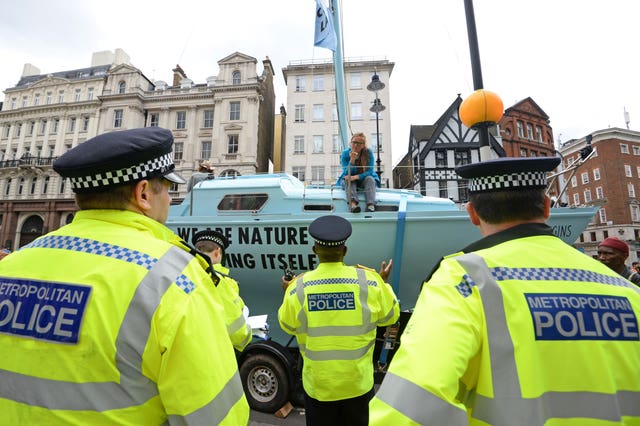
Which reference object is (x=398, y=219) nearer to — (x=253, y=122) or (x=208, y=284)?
(x=208, y=284)

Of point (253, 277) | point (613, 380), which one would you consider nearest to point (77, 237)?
point (613, 380)

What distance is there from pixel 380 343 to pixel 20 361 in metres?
4.89

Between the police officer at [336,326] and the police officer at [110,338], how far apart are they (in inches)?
63.1

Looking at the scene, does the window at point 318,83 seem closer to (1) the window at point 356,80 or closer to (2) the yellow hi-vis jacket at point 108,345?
(1) the window at point 356,80

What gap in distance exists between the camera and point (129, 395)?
1.00 m

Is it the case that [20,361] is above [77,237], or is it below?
below

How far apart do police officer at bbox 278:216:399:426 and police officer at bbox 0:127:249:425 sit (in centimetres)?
160

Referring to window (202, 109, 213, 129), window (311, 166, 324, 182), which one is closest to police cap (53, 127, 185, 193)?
window (311, 166, 324, 182)

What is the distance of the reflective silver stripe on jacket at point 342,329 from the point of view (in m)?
2.66

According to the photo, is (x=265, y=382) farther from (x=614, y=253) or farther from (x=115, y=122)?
(x=115, y=122)

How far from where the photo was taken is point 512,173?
1.37 meters

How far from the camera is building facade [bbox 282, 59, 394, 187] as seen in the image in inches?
1166

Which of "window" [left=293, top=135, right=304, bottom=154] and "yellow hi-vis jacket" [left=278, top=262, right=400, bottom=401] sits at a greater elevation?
"window" [left=293, top=135, right=304, bottom=154]

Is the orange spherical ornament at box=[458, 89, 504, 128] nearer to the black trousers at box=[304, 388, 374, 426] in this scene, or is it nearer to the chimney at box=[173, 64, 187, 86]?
the black trousers at box=[304, 388, 374, 426]
